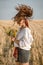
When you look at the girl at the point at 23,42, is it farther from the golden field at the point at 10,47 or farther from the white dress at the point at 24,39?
the golden field at the point at 10,47

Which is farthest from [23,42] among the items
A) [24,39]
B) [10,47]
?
[10,47]

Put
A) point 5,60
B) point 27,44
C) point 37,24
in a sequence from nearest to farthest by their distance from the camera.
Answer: point 27,44
point 5,60
point 37,24

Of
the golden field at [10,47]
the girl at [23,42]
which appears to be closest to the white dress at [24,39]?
the girl at [23,42]

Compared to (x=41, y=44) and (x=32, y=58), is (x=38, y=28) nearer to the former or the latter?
(x=41, y=44)

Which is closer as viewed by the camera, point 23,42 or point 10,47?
point 23,42

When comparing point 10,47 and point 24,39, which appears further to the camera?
point 10,47

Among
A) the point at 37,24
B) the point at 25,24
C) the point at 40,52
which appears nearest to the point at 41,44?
the point at 40,52

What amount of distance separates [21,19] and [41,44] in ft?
5.44

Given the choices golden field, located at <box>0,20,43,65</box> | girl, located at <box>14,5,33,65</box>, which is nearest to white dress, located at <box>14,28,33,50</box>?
girl, located at <box>14,5,33,65</box>

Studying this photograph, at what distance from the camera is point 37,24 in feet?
13.2

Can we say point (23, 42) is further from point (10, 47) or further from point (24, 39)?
point (10, 47)

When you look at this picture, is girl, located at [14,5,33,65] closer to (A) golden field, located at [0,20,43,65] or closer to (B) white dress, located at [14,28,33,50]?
(B) white dress, located at [14,28,33,50]

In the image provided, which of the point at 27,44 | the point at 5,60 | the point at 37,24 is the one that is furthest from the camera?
the point at 37,24

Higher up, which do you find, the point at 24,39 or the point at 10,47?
the point at 24,39
